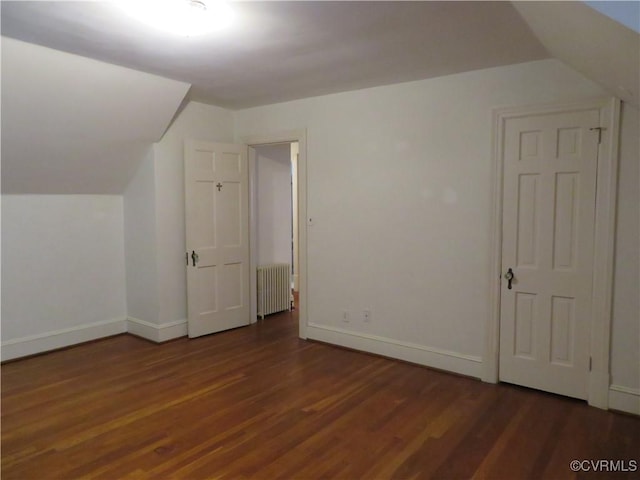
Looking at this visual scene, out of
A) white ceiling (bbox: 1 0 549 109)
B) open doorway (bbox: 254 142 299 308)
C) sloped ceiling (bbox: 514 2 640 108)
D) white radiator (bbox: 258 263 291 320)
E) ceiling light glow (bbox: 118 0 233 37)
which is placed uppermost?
white ceiling (bbox: 1 0 549 109)

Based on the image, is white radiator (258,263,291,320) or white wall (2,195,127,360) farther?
white radiator (258,263,291,320)

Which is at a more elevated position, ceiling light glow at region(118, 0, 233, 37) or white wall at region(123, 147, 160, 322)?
ceiling light glow at region(118, 0, 233, 37)

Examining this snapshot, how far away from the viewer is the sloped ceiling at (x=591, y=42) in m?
1.82

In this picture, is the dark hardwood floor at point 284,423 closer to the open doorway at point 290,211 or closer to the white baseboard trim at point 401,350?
the white baseboard trim at point 401,350

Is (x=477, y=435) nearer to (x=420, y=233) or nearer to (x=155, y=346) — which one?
(x=420, y=233)

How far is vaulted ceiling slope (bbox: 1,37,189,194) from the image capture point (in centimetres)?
325

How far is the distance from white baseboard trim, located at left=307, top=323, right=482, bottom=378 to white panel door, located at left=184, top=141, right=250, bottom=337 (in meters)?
1.03

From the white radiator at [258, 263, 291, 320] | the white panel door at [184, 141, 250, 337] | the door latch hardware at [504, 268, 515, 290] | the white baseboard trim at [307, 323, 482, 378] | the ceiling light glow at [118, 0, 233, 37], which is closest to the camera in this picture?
the ceiling light glow at [118, 0, 233, 37]

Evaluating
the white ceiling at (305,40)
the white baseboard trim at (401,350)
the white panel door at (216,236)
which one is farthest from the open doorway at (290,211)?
the white ceiling at (305,40)

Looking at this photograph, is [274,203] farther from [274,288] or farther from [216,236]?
[216,236]

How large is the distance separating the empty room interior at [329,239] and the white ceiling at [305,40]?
0.08ft

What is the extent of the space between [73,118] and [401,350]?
11.6 ft

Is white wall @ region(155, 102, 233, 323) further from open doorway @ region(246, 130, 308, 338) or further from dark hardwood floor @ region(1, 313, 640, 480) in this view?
dark hardwood floor @ region(1, 313, 640, 480)

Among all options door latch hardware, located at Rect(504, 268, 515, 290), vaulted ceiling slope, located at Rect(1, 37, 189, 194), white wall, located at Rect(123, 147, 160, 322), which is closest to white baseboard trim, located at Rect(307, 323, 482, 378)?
door latch hardware, located at Rect(504, 268, 515, 290)
